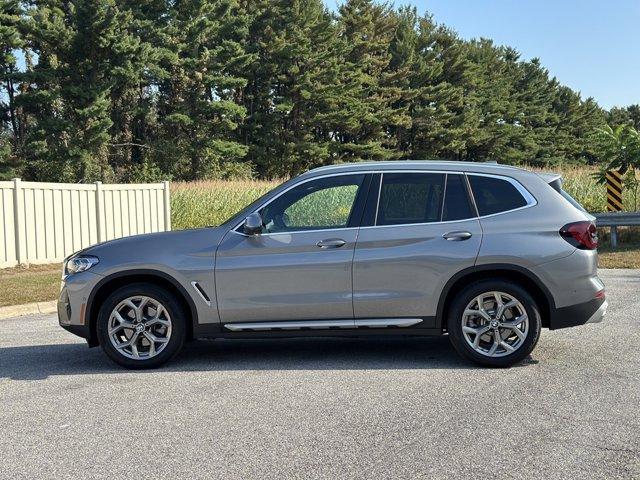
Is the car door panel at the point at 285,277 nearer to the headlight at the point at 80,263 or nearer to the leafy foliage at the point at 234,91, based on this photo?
the headlight at the point at 80,263

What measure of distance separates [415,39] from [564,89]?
145 ft

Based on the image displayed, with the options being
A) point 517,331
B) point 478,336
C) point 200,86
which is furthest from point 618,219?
point 200,86

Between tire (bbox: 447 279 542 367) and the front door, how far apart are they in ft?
3.24

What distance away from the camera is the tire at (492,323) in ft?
21.4

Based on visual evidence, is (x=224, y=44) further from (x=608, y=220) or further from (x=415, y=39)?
(x=608, y=220)

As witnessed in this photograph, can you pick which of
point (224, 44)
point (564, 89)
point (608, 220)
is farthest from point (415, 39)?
point (608, 220)

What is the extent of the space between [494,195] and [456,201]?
1.17 feet

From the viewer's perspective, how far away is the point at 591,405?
541cm

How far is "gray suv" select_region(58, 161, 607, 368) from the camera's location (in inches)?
258

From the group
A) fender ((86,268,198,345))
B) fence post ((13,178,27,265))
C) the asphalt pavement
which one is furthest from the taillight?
fence post ((13,178,27,265))

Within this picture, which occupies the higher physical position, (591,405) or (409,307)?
(409,307)

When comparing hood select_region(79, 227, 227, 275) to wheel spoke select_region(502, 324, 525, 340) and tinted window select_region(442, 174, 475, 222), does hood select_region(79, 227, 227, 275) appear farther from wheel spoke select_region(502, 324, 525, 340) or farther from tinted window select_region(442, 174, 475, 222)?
wheel spoke select_region(502, 324, 525, 340)

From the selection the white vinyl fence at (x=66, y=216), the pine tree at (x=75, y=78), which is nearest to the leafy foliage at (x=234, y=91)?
Result: the pine tree at (x=75, y=78)

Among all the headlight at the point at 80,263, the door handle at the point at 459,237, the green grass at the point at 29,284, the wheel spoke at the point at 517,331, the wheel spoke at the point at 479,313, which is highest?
the door handle at the point at 459,237
